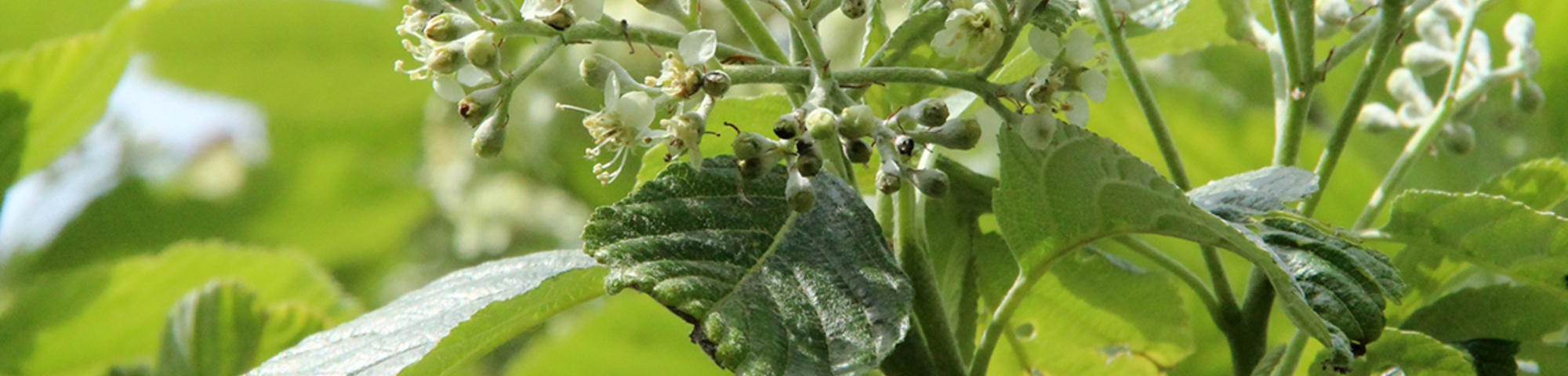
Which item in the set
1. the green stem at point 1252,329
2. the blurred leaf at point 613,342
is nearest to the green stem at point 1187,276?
the green stem at point 1252,329

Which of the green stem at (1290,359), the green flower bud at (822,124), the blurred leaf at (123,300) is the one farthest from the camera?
the blurred leaf at (123,300)

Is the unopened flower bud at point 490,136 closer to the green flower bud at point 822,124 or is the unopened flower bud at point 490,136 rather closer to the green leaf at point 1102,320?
the green flower bud at point 822,124

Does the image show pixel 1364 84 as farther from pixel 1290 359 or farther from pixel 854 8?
pixel 854 8

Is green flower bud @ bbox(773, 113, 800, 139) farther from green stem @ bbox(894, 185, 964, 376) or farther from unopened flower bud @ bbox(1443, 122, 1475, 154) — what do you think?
unopened flower bud @ bbox(1443, 122, 1475, 154)

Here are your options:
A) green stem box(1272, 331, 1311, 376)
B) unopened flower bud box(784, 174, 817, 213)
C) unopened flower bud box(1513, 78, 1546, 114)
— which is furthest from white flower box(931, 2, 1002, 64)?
unopened flower bud box(1513, 78, 1546, 114)

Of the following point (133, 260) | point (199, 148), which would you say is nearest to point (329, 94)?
point (199, 148)

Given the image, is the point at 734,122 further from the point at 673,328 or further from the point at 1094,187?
the point at 673,328

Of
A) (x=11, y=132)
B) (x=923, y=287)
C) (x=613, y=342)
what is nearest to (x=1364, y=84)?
(x=923, y=287)
